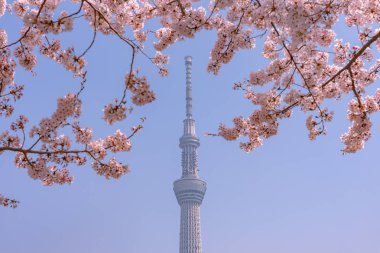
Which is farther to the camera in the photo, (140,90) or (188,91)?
(188,91)

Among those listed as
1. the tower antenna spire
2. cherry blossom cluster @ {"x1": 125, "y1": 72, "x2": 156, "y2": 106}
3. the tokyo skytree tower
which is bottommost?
cherry blossom cluster @ {"x1": 125, "y1": 72, "x2": 156, "y2": 106}

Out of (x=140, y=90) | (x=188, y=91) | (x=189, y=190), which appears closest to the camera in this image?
(x=140, y=90)

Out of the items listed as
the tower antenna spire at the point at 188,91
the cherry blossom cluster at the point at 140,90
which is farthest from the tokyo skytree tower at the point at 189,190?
the cherry blossom cluster at the point at 140,90

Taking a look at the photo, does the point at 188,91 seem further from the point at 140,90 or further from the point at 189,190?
the point at 140,90

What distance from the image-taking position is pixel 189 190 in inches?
5256

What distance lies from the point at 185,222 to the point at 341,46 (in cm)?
12361

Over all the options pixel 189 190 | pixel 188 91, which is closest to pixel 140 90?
pixel 189 190

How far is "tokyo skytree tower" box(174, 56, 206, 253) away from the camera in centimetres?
12338

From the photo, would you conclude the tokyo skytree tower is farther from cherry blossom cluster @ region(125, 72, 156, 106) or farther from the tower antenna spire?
cherry blossom cluster @ region(125, 72, 156, 106)

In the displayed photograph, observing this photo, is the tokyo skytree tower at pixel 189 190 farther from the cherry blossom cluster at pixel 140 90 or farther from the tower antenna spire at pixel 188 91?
the cherry blossom cluster at pixel 140 90

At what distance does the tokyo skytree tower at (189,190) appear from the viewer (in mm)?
123375

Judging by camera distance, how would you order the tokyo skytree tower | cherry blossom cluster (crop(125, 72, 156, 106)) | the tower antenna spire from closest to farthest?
cherry blossom cluster (crop(125, 72, 156, 106)) < the tokyo skytree tower < the tower antenna spire

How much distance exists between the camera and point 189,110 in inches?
5856

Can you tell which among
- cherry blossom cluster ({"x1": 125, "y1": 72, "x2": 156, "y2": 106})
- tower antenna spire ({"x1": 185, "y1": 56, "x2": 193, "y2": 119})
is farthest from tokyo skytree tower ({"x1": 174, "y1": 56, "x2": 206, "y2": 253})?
cherry blossom cluster ({"x1": 125, "y1": 72, "x2": 156, "y2": 106})
